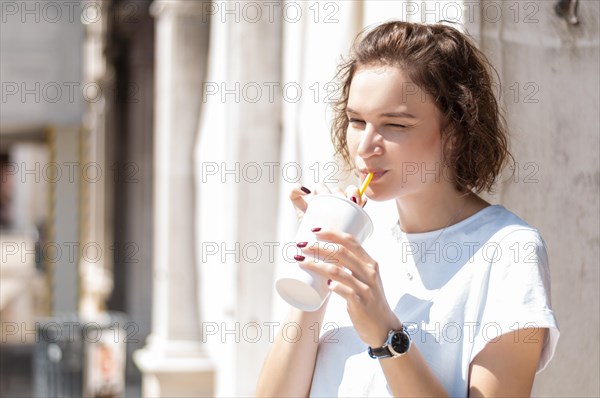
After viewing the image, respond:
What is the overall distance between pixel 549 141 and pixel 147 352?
5.43 m

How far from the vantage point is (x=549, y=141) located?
8.93 feet

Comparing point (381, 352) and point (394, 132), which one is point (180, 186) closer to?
point (394, 132)

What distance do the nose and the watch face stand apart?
362mm

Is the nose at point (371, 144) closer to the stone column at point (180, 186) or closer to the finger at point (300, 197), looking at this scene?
the finger at point (300, 197)

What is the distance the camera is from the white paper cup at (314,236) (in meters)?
1.79

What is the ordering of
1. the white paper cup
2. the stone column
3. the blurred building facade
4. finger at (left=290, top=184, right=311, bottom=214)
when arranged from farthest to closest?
the stone column < the blurred building facade < finger at (left=290, top=184, right=311, bottom=214) < the white paper cup

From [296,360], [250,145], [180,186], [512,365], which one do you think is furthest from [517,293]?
[180,186]

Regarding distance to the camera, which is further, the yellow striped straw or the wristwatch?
the yellow striped straw

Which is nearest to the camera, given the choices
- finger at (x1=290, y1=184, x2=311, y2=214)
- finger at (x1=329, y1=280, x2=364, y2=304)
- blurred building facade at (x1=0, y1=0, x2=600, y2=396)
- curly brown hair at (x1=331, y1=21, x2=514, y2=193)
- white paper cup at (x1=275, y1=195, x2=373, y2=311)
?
finger at (x1=329, y1=280, x2=364, y2=304)

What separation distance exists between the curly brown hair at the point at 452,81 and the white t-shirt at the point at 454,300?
116 millimetres

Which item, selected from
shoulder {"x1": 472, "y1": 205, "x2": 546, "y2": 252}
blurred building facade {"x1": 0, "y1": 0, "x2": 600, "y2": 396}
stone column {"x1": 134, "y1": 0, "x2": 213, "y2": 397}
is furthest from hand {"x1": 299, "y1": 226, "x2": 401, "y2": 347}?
stone column {"x1": 134, "y1": 0, "x2": 213, "y2": 397}

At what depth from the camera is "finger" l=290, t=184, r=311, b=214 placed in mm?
2006

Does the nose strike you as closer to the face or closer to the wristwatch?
the face

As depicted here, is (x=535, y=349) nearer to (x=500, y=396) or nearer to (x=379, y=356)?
(x=500, y=396)
